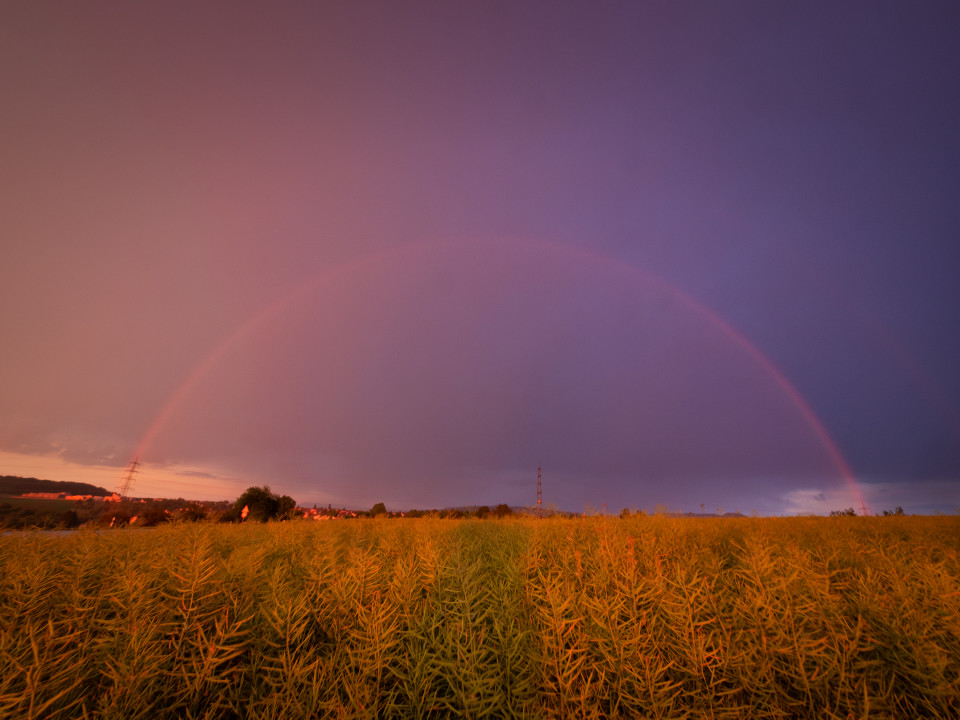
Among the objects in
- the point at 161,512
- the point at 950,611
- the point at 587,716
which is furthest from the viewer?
the point at 161,512

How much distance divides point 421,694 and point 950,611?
7.21m

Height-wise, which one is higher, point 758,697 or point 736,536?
point 736,536

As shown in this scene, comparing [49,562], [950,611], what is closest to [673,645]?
[950,611]

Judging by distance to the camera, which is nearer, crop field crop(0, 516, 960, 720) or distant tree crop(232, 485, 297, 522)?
crop field crop(0, 516, 960, 720)

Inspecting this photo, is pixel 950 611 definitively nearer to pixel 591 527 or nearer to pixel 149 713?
pixel 149 713

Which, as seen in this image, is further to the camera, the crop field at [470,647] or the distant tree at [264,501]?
the distant tree at [264,501]

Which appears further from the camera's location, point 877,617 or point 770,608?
point 877,617

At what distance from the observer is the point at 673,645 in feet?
16.4

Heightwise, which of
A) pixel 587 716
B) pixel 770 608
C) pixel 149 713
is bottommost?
pixel 149 713

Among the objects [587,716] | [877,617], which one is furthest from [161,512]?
[877,617]

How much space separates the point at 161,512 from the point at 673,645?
1847cm

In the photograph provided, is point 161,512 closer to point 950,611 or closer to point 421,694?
point 421,694

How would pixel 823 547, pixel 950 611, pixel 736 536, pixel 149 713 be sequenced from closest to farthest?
pixel 149 713, pixel 950 611, pixel 823 547, pixel 736 536

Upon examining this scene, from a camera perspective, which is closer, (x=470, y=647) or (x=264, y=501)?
(x=470, y=647)
